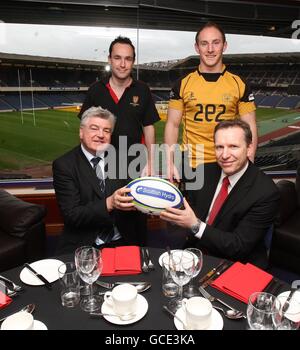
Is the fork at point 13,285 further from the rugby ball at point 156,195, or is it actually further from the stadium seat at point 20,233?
the stadium seat at point 20,233

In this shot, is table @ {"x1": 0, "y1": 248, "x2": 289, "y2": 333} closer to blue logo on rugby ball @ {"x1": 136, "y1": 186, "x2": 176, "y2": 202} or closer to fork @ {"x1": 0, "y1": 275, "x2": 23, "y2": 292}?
fork @ {"x1": 0, "y1": 275, "x2": 23, "y2": 292}

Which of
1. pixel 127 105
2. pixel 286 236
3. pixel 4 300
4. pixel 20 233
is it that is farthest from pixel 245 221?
pixel 20 233

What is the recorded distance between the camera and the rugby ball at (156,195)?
5.84ft

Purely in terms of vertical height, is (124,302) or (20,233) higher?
(124,302)

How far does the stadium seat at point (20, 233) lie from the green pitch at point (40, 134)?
90.1 inches

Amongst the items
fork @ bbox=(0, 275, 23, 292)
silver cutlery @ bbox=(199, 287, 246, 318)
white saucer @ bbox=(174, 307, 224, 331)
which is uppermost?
fork @ bbox=(0, 275, 23, 292)

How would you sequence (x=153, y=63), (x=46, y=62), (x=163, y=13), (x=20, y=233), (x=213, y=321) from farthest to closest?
(x=46, y=62), (x=153, y=63), (x=163, y=13), (x=20, y=233), (x=213, y=321)

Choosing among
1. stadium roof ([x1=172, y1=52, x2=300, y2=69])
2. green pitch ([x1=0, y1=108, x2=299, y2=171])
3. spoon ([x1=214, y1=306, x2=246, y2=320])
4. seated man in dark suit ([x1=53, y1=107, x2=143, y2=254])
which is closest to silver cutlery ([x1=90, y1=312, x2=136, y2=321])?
spoon ([x1=214, y1=306, x2=246, y2=320])

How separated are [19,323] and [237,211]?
129 cm

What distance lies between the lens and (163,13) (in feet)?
12.0

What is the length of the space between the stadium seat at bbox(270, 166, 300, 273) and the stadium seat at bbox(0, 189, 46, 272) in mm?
2154

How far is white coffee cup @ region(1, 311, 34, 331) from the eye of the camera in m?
1.13

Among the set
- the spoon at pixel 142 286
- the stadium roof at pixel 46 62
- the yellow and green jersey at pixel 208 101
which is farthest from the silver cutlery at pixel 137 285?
the stadium roof at pixel 46 62

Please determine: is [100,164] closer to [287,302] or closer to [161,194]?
[161,194]
